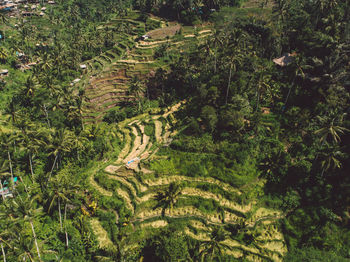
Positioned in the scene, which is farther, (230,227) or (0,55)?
(0,55)

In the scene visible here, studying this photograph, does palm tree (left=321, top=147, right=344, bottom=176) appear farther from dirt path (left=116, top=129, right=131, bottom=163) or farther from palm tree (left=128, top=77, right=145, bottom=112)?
palm tree (left=128, top=77, right=145, bottom=112)

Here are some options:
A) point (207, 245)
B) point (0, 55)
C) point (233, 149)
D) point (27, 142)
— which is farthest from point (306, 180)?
point (0, 55)

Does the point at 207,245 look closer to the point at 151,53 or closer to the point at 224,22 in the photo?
the point at 151,53

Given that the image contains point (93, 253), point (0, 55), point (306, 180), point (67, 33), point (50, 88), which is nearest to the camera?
point (93, 253)

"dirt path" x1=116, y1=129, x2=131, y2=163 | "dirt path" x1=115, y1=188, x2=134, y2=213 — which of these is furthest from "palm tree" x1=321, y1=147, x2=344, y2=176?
"dirt path" x1=116, y1=129, x2=131, y2=163

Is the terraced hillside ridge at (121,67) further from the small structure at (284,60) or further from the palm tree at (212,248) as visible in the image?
the palm tree at (212,248)

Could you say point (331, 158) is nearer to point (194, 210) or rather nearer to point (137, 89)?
point (194, 210)

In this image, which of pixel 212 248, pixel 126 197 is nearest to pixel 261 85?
pixel 212 248
